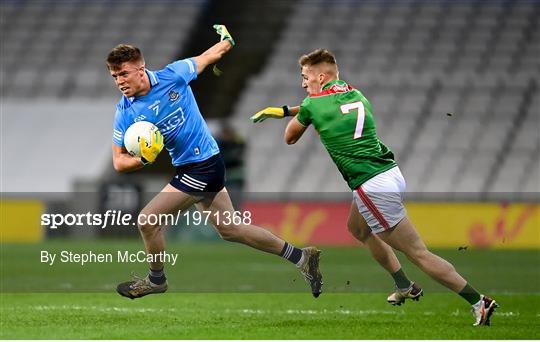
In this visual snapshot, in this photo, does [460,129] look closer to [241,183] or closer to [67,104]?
[241,183]

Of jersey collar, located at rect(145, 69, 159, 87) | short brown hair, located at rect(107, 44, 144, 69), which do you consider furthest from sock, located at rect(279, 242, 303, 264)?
short brown hair, located at rect(107, 44, 144, 69)

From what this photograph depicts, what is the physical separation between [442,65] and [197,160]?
59.3 ft

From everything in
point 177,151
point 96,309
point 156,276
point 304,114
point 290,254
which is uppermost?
point 304,114

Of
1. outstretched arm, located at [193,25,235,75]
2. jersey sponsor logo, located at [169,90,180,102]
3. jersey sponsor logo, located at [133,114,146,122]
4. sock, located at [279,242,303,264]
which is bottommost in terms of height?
sock, located at [279,242,303,264]

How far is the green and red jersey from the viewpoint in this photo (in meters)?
8.67

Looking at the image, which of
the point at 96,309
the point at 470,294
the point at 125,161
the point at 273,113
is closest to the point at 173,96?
the point at 125,161

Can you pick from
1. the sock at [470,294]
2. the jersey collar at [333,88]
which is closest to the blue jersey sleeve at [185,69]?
the jersey collar at [333,88]

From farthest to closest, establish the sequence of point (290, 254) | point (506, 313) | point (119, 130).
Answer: point (506, 313), point (290, 254), point (119, 130)

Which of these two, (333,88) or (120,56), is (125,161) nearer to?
(120,56)

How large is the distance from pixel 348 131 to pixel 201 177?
1343 millimetres

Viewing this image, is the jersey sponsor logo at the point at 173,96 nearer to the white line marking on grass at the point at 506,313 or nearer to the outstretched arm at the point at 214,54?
the outstretched arm at the point at 214,54

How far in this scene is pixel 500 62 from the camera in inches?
1045

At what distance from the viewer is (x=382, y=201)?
853 centimetres

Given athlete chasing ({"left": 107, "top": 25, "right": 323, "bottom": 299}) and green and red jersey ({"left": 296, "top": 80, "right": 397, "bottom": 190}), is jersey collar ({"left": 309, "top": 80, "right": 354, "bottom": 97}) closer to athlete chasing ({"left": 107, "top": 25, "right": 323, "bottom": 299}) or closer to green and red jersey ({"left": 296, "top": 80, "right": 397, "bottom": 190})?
green and red jersey ({"left": 296, "top": 80, "right": 397, "bottom": 190})
